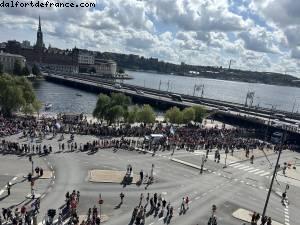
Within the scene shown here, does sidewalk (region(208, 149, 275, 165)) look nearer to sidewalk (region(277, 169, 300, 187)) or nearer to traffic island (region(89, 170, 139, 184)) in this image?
sidewalk (region(277, 169, 300, 187))

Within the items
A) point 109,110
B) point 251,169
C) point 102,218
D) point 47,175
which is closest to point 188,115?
point 109,110

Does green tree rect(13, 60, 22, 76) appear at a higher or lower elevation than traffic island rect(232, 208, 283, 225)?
lower

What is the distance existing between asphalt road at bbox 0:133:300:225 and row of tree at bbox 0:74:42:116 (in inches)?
892

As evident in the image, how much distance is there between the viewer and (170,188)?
124 ft

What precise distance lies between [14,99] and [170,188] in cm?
4059

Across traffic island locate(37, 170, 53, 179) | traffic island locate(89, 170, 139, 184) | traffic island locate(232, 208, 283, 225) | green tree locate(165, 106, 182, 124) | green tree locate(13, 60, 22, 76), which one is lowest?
green tree locate(13, 60, 22, 76)

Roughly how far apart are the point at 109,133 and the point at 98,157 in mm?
13907

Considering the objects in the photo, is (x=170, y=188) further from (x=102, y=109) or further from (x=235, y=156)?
(x=102, y=109)

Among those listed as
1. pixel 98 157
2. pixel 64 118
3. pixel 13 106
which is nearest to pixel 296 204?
pixel 98 157

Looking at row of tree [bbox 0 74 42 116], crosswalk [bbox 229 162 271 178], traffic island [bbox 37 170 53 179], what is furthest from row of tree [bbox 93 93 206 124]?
traffic island [bbox 37 170 53 179]

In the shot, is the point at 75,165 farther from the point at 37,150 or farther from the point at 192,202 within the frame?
the point at 192,202

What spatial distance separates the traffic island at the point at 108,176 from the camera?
37469 mm

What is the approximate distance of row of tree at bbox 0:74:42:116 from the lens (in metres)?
69.4

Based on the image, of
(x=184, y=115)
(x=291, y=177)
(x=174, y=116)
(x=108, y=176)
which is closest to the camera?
(x=108, y=176)
